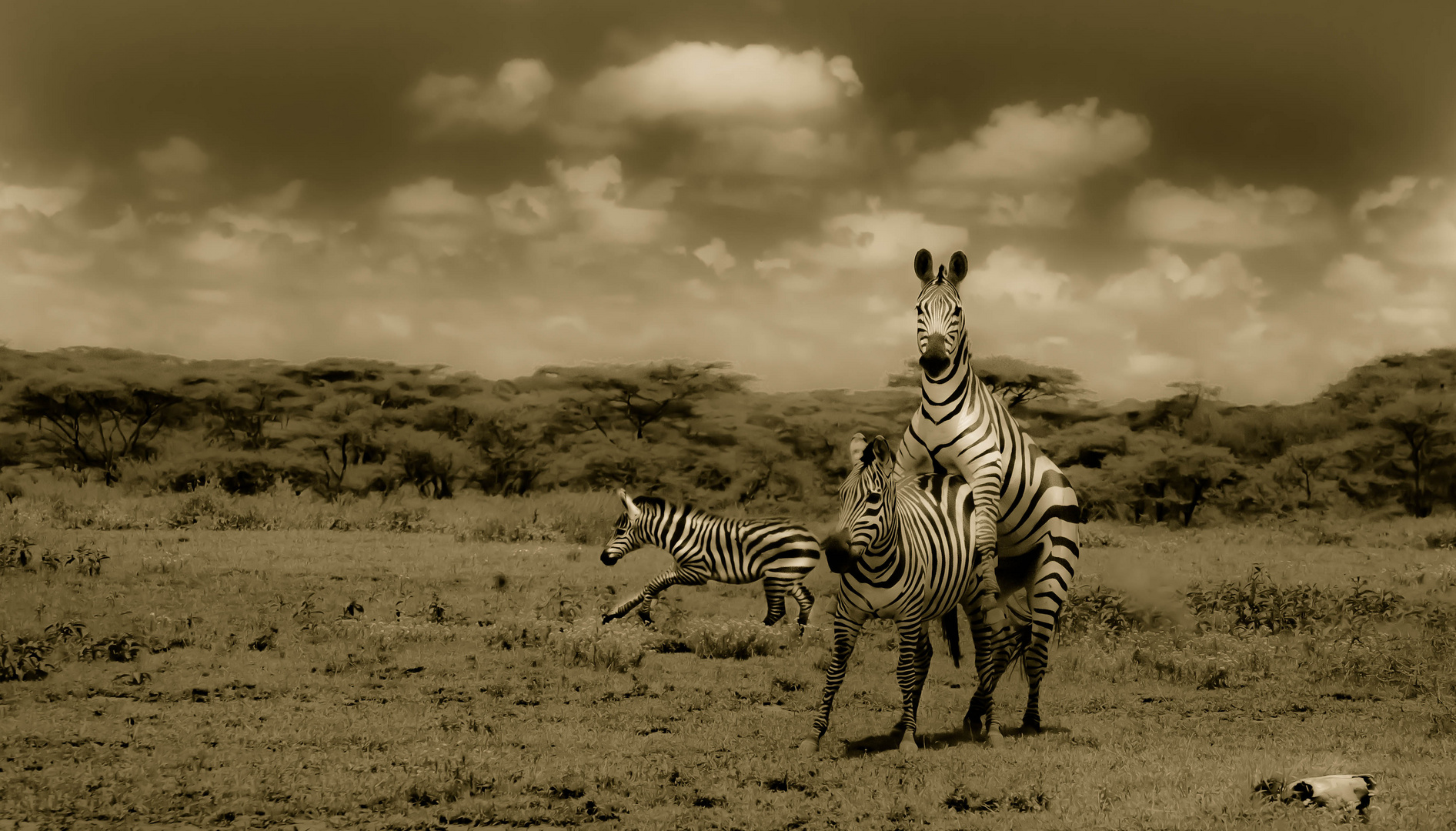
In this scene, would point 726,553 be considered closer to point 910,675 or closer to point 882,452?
point 910,675

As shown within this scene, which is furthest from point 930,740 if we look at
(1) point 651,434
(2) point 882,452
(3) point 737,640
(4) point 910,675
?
(1) point 651,434

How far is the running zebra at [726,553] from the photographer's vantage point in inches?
464

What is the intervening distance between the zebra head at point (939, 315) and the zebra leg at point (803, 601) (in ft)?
16.8

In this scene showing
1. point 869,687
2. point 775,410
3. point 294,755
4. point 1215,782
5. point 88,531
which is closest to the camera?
point 1215,782

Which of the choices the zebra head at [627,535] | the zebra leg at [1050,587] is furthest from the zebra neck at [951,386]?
the zebra head at [627,535]

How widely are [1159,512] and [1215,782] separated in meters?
25.6

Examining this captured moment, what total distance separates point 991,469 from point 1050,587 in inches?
40.9

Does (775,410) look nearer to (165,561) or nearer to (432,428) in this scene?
(432,428)

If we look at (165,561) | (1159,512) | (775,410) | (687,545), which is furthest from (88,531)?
(1159,512)

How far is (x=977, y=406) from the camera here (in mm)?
7098

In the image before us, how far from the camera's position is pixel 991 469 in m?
6.95

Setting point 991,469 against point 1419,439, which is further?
point 1419,439

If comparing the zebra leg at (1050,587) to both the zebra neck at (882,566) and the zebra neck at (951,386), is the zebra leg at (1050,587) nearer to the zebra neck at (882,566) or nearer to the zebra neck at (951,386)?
the zebra neck at (951,386)

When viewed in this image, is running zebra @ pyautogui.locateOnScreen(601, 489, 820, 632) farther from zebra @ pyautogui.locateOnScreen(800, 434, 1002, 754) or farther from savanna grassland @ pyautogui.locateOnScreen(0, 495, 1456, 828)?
zebra @ pyautogui.locateOnScreen(800, 434, 1002, 754)
